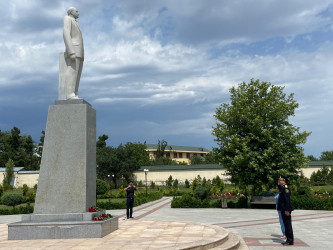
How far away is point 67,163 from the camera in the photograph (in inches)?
369

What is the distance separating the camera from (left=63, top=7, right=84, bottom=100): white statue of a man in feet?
33.0

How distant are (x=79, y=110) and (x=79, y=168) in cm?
170

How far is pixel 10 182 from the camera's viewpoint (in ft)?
166

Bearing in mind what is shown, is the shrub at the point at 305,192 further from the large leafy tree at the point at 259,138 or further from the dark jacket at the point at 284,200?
the dark jacket at the point at 284,200

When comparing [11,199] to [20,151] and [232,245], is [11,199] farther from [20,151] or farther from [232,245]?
[20,151]

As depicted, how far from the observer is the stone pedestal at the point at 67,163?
9.20 metres

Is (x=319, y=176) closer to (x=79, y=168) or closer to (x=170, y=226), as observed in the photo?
(x=170, y=226)

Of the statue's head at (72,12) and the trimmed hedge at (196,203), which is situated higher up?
the statue's head at (72,12)

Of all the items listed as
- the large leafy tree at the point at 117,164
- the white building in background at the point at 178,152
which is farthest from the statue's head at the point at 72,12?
the white building in background at the point at 178,152

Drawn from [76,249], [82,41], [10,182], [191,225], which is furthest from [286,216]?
[10,182]

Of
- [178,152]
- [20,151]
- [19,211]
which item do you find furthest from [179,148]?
[19,211]

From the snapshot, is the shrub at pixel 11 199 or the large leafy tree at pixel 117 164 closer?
the shrub at pixel 11 199

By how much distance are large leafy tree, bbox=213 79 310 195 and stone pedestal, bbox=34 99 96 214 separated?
1248 cm

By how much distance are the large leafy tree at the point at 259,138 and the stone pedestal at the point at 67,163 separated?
12.5 m
